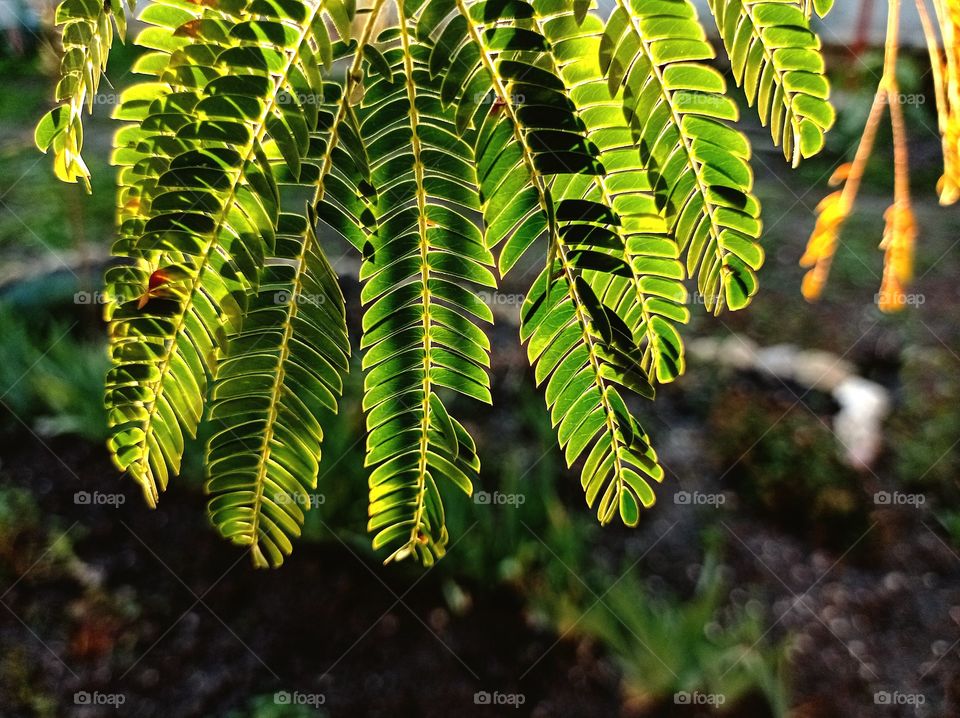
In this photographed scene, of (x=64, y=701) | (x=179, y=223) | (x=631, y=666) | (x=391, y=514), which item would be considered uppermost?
(x=179, y=223)

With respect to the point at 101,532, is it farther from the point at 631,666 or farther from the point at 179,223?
the point at 179,223

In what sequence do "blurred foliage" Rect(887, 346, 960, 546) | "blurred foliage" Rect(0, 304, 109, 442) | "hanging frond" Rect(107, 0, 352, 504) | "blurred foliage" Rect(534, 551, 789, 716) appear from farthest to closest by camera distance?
"blurred foliage" Rect(887, 346, 960, 546) < "blurred foliage" Rect(0, 304, 109, 442) < "blurred foliage" Rect(534, 551, 789, 716) < "hanging frond" Rect(107, 0, 352, 504)

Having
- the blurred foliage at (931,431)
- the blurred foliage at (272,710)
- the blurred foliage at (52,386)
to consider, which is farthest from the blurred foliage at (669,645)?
the blurred foliage at (52,386)

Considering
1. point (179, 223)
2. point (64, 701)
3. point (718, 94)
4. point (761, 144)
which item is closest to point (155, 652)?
point (64, 701)

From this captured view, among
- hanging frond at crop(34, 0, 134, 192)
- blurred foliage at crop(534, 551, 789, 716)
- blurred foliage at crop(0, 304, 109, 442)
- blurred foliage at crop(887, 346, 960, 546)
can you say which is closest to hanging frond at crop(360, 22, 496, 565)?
hanging frond at crop(34, 0, 134, 192)

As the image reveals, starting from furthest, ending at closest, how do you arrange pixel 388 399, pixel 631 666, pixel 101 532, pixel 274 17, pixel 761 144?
pixel 761 144 < pixel 101 532 < pixel 631 666 < pixel 388 399 < pixel 274 17

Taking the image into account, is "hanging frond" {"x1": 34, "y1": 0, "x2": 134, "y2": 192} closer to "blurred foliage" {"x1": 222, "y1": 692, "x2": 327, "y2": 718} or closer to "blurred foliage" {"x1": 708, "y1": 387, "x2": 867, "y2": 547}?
"blurred foliage" {"x1": 222, "y1": 692, "x2": 327, "y2": 718}
